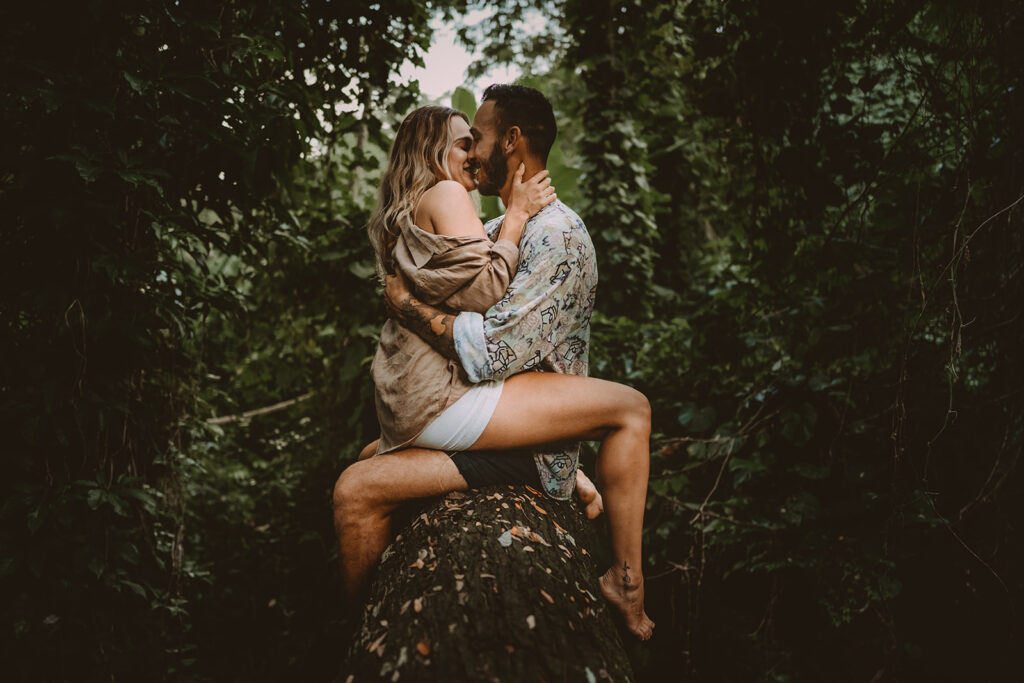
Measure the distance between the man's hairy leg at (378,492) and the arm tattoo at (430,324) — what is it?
12.7 inches

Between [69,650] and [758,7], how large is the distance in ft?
12.9

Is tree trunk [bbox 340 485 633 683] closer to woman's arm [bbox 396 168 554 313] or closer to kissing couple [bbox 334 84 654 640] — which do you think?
kissing couple [bbox 334 84 654 640]

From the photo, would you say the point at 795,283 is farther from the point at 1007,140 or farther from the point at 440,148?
the point at 440,148

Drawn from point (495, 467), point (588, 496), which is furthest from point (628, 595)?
point (495, 467)

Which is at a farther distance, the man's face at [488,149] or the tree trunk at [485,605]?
the man's face at [488,149]

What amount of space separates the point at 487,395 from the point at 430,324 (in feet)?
0.93

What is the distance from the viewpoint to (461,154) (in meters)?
2.27

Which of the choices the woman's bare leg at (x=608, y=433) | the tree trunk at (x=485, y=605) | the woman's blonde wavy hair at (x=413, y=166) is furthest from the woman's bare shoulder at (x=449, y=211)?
the tree trunk at (x=485, y=605)

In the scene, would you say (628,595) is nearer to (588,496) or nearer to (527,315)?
(588,496)

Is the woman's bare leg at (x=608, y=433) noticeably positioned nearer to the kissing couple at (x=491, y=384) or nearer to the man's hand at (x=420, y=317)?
the kissing couple at (x=491, y=384)

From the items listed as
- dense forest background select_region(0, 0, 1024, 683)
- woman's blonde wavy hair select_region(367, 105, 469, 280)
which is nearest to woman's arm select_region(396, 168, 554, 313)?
woman's blonde wavy hair select_region(367, 105, 469, 280)

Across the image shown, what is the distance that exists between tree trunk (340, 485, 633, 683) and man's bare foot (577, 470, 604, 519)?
0.52 m

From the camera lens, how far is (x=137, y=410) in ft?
9.05

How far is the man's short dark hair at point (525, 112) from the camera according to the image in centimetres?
221
